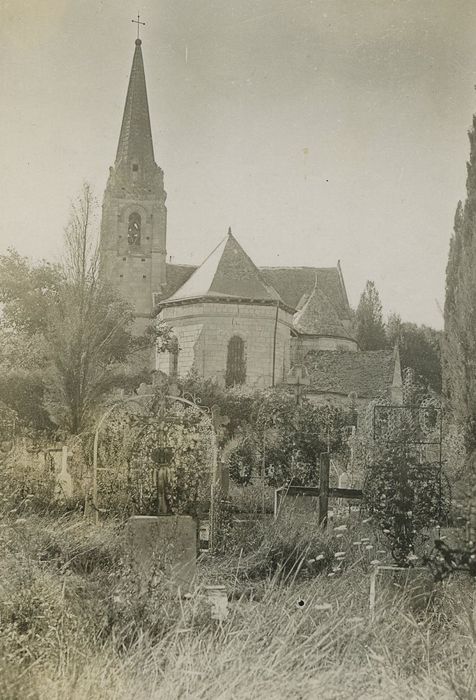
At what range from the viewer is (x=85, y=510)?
29.9 feet

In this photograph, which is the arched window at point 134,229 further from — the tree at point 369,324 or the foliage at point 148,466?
the foliage at point 148,466

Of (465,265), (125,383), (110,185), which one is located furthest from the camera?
(110,185)

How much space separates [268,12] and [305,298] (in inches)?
1201

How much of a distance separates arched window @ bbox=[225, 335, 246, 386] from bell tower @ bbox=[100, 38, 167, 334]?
25.5 ft

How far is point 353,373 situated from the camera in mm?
27750

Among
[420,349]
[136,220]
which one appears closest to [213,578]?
[136,220]

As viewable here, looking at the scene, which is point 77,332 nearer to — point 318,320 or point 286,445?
point 286,445

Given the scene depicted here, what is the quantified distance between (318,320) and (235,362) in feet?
30.3

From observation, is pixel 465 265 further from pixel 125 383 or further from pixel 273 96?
pixel 125 383

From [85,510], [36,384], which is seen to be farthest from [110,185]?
[85,510]

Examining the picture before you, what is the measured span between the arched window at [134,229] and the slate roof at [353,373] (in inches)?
503

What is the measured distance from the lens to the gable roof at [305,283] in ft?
132

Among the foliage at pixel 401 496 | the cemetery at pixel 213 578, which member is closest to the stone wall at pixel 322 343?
the cemetery at pixel 213 578

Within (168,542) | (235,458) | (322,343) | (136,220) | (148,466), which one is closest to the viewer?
(168,542)
